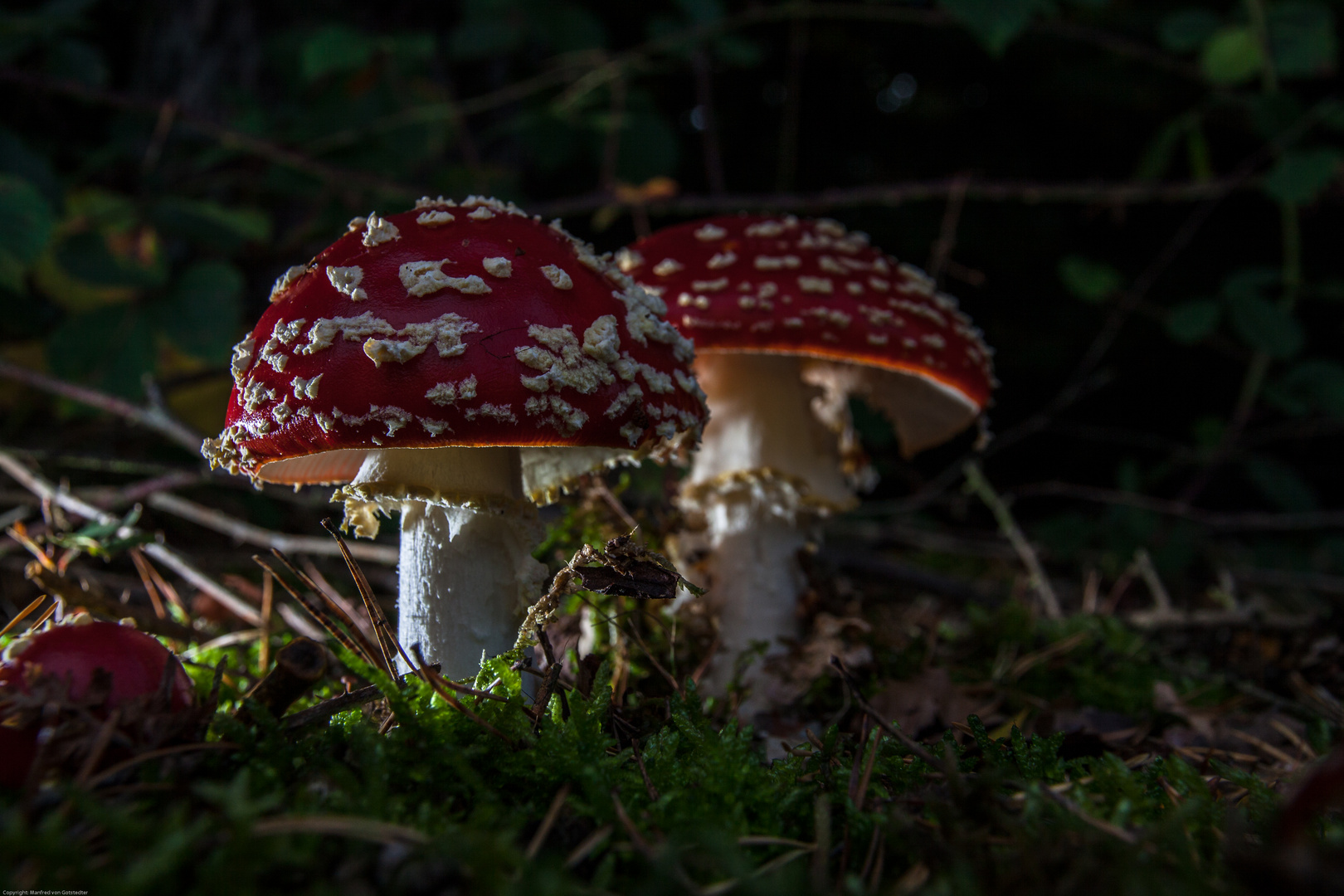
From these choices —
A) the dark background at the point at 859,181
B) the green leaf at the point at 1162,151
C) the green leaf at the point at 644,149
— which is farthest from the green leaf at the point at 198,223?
the green leaf at the point at 1162,151

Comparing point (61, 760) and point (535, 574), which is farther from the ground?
point (535, 574)

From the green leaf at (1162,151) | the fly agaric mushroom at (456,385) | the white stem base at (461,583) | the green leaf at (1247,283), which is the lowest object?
the white stem base at (461,583)

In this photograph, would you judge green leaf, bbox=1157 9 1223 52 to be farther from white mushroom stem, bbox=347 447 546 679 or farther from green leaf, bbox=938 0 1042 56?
white mushroom stem, bbox=347 447 546 679

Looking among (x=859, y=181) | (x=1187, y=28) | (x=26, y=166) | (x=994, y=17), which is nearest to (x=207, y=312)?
(x=26, y=166)

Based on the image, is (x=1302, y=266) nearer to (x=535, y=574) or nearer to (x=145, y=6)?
(x=535, y=574)

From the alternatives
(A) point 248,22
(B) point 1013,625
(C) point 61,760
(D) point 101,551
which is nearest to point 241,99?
(A) point 248,22

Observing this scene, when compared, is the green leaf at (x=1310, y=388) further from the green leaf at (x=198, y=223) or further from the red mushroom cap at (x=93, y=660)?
the green leaf at (x=198, y=223)
